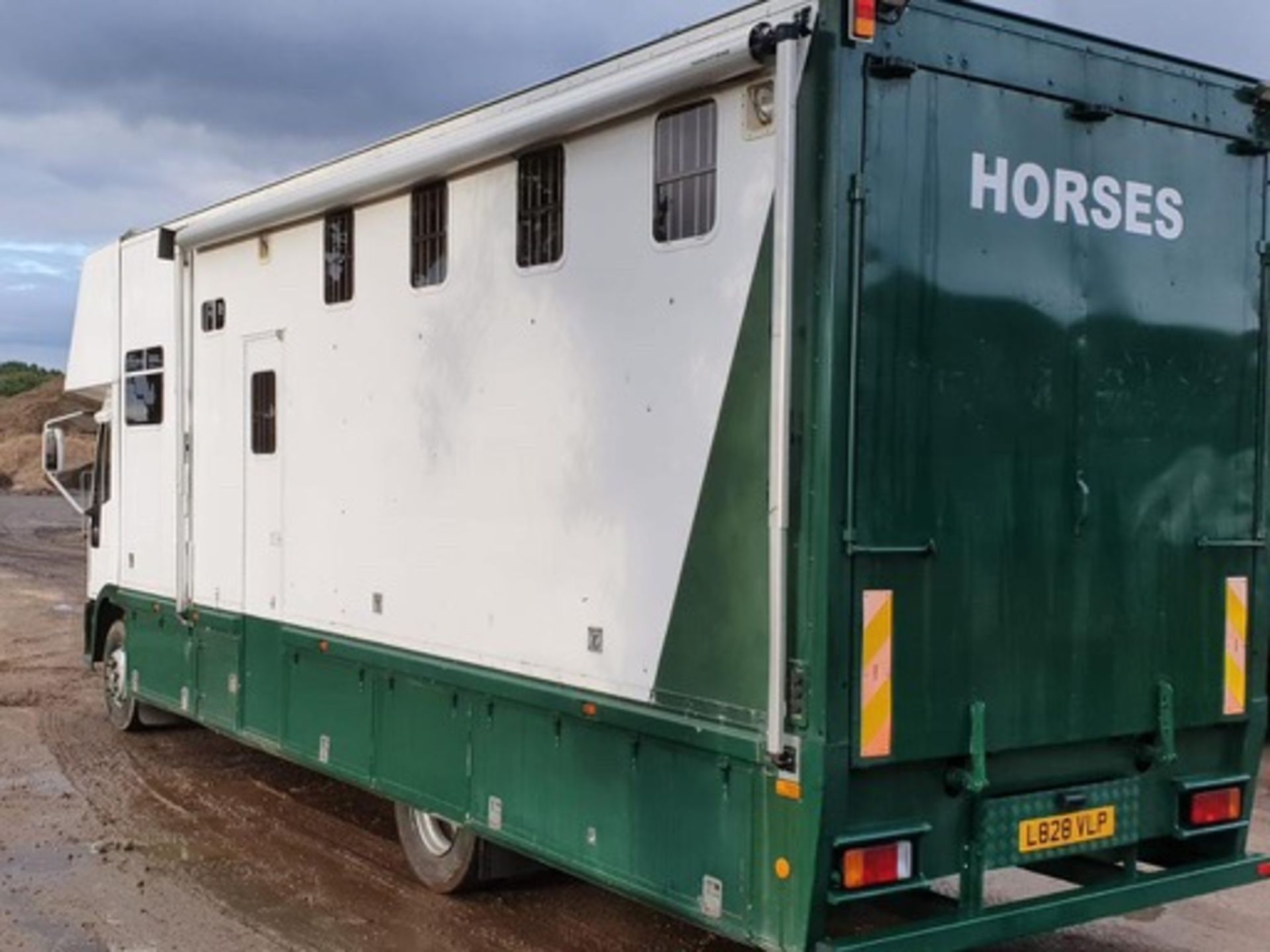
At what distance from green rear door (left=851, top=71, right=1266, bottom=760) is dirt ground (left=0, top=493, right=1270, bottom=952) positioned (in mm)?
1640

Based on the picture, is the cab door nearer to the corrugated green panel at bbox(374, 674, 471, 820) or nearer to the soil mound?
the corrugated green panel at bbox(374, 674, 471, 820)

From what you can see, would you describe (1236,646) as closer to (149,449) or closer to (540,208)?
(540,208)

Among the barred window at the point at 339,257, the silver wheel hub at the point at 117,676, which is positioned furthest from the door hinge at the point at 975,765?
the silver wheel hub at the point at 117,676

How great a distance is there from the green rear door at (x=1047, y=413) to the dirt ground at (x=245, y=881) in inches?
64.6

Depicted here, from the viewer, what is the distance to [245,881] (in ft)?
21.6

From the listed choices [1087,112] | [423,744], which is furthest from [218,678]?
[1087,112]

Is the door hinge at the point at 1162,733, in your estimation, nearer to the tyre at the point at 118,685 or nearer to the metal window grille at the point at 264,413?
the metal window grille at the point at 264,413

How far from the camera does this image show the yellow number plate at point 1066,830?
4645mm

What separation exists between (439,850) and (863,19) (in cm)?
405

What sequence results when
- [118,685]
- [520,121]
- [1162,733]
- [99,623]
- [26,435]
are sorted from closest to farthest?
[1162,733] → [520,121] → [118,685] → [99,623] → [26,435]

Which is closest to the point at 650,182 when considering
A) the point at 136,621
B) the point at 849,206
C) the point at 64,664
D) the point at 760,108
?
the point at 760,108

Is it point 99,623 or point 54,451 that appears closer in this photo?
point 99,623

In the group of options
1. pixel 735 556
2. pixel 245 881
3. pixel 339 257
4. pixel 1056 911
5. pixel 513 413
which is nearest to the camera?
pixel 735 556

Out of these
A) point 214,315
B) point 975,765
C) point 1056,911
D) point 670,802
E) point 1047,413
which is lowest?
point 1056,911
